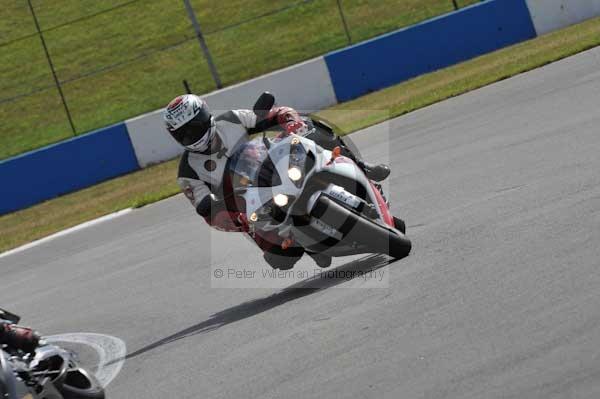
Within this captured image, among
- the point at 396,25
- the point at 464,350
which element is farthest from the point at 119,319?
the point at 396,25

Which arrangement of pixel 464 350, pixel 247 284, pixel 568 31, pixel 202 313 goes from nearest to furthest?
pixel 464 350 < pixel 202 313 < pixel 247 284 < pixel 568 31

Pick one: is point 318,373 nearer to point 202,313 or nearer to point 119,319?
point 202,313

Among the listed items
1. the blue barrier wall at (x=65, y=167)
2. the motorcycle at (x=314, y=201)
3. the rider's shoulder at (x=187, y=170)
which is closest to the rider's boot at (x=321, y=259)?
the motorcycle at (x=314, y=201)

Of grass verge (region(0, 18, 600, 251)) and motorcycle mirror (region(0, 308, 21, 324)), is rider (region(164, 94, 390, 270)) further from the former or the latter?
grass verge (region(0, 18, 600, 251))

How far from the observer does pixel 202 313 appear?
9.02 metres

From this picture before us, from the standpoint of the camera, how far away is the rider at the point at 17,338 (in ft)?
20.7

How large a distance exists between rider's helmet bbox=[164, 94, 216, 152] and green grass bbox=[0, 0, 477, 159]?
56.1 ft

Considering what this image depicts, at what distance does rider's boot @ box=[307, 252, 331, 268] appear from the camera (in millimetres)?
8625

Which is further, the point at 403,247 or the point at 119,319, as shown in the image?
the point at 119,319

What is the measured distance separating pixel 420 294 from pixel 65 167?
15.4 meters

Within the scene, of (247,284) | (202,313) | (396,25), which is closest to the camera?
(202,313)

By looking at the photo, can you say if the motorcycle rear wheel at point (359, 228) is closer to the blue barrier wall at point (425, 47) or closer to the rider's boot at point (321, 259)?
the rider's boot at point (321, 259)

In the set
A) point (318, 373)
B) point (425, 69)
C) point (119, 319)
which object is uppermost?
point (318, 373)

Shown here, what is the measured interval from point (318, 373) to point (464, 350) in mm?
872
